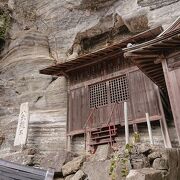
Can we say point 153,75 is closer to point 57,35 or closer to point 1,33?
point 57,35

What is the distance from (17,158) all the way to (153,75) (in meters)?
7.05

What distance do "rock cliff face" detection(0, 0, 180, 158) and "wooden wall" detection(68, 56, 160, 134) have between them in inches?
53.1

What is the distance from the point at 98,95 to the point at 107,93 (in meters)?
0.56

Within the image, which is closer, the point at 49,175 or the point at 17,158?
the point at 49,175

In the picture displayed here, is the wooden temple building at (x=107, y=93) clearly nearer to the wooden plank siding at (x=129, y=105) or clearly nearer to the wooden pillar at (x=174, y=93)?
the wooden plank siding at (x=129, y=105)

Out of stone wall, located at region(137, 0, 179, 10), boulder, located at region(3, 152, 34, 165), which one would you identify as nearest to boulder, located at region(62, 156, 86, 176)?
boulder, located at region(3, 152, 34, 165)

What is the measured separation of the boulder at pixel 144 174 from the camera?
5.70 metres

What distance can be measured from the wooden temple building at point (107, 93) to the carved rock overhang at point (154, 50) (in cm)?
319

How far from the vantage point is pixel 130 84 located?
12.9 metres

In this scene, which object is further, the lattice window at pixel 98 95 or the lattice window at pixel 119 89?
the lattice window at pixel 98 95

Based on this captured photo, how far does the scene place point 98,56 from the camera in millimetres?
13820

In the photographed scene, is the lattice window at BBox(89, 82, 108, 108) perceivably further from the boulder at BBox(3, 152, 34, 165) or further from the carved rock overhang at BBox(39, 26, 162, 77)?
the boulder at BBox(3, 152, 34, 165)

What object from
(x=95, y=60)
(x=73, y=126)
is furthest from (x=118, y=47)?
(x=73, y=126)

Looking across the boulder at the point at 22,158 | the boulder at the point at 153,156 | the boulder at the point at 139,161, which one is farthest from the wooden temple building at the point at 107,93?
the boulder at the point at 139,161
